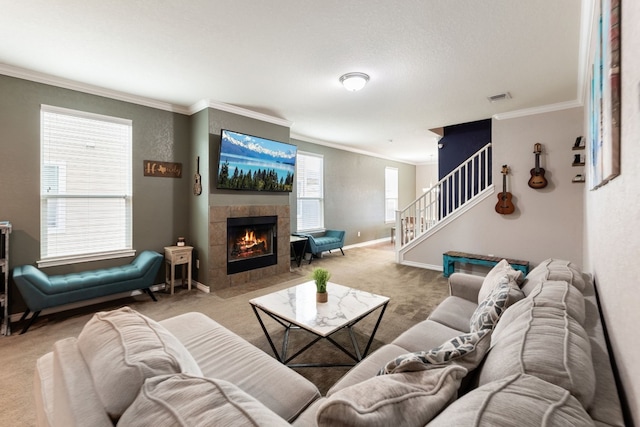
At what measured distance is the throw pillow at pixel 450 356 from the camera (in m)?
0.92

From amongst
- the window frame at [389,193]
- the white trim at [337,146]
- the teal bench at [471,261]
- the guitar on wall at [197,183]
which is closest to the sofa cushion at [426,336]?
the teal bench at [471,261]

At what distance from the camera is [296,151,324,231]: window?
617 cm

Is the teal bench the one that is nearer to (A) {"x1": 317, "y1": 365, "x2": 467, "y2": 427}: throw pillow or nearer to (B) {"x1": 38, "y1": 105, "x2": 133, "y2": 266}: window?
(A) {"x1": 317, "y1": 365, "x2": 467, "y2": 427}: throw pillow

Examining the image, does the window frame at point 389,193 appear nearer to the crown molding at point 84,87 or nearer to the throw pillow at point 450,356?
the crown molding at point 84,87

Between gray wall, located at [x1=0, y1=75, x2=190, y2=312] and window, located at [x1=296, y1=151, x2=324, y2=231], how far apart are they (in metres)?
2.46

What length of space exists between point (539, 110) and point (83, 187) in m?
6.29

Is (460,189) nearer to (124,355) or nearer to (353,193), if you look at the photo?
(353,193)

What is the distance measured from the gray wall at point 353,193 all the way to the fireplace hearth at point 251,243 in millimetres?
1227

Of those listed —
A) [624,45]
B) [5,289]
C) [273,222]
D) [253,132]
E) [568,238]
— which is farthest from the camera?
[273,222]

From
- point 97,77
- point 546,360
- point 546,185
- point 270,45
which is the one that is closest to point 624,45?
point 546,360

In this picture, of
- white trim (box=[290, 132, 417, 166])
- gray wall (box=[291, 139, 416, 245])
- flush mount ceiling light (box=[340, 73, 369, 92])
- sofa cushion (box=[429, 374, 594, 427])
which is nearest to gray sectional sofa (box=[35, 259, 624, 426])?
sofa cushion (box=[429, 374, 594, 427])

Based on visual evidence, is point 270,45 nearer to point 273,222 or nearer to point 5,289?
point 273,222

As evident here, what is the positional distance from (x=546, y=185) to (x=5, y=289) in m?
6.62

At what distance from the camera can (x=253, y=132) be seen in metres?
4.45
